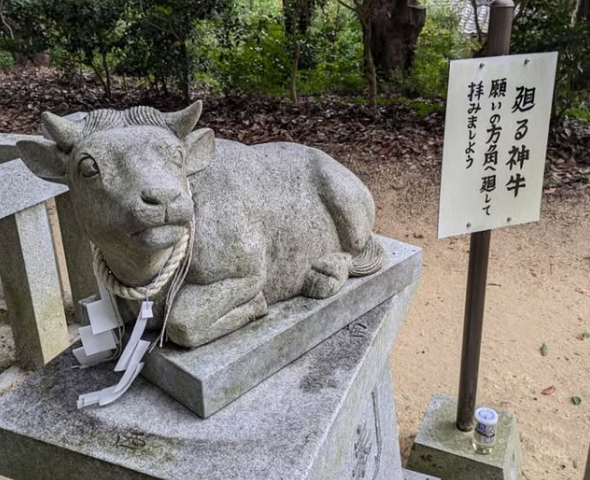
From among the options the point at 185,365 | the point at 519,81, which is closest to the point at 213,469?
the point at 185,365

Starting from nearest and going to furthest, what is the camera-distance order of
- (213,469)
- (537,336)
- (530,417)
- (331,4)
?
(213,469)
(530,417)
(537,336)
(331,4)

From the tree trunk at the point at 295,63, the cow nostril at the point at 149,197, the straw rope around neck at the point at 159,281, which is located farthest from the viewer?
the tree trunk at the point at 295,63

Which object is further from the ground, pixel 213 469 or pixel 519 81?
pixel 519 81

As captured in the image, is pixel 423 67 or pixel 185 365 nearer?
pixel 185 365

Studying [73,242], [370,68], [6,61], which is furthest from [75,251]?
[6,61]

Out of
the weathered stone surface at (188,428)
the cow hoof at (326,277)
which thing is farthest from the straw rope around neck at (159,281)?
the cow hoof at (326,277)

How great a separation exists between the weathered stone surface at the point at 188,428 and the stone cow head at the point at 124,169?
548mm

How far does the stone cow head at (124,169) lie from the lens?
1637 millimetres

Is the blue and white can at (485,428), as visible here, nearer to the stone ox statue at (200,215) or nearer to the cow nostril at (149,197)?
the stone ox statue at (200,215)

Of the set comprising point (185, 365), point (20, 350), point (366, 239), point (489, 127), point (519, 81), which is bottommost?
point (20, 350)

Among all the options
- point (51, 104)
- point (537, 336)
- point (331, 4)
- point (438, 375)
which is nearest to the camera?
point (438, 375)

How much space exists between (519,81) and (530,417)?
2194mm

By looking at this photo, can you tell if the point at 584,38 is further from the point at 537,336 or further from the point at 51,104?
the point at 51,104

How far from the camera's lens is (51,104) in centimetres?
909
